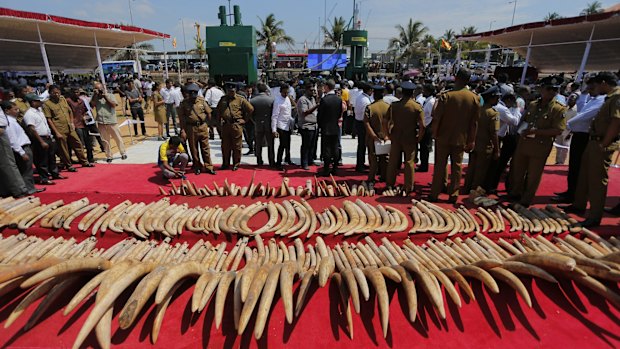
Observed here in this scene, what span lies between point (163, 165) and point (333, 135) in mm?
2793

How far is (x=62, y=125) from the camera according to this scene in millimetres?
5727

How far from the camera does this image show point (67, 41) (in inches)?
602

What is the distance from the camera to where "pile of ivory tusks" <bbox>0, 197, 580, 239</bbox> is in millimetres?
3402

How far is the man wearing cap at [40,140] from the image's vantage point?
16.6 ft

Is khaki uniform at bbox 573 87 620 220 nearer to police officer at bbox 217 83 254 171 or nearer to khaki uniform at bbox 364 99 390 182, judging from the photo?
khaki uniform at bbox 364 99 390 182

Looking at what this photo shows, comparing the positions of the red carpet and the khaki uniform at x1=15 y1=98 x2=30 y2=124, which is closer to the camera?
the red carpet

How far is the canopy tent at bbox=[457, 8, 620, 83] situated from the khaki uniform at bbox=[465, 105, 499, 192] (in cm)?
810

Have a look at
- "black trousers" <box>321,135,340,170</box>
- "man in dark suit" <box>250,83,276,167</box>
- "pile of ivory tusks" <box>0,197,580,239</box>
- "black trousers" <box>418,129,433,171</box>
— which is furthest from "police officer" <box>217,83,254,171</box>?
"black trousers" <box>418,129,433,171</box>

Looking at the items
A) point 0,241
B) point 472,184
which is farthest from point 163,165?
point 472,184

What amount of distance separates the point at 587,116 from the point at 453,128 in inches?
66.1

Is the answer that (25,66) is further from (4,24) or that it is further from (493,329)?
(493,329)

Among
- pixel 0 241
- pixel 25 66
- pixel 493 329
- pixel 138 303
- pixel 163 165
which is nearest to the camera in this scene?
pixel 138 303

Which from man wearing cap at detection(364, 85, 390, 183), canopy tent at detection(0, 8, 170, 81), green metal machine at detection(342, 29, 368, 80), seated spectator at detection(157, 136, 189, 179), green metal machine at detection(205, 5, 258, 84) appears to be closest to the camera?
man wearing cap at detection(364, 85, 390, 183)

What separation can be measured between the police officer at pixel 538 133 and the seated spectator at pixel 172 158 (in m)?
4.95
